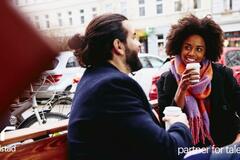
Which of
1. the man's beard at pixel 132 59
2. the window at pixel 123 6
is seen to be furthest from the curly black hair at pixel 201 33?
the window at pixel 123 6

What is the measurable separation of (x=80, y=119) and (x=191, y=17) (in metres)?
1.29

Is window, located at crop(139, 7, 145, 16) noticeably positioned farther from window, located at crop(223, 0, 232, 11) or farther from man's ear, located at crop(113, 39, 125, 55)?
man's ear, located at crop(113, 39, 125, 55)

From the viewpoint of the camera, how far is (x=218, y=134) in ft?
7.27

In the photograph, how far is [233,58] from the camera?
6277mm

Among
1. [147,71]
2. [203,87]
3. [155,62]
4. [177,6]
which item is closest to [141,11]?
[177,6]

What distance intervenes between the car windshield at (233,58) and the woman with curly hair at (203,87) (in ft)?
13.0

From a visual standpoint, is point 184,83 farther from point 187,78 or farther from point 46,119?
point 46,119

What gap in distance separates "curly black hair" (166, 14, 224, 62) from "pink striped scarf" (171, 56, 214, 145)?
0.45ft

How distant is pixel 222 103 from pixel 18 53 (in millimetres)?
2099

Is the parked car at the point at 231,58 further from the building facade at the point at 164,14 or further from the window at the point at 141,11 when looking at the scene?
the window at the point at 141,11

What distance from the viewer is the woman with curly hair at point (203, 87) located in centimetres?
218

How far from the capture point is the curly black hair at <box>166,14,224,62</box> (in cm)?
235

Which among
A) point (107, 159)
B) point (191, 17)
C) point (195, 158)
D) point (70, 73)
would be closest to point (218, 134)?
point (195, 158)

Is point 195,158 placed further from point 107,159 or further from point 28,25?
point 28,25
